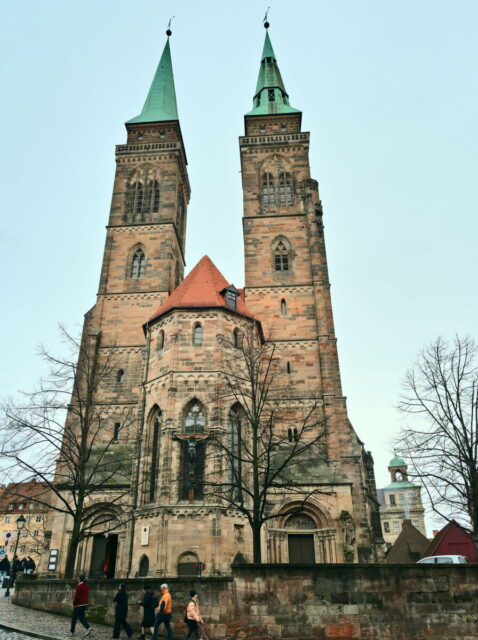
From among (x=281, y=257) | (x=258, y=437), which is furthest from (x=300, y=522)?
(x=281, y=257)

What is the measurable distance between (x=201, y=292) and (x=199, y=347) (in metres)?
3.33

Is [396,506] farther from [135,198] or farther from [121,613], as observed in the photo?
[121,613]

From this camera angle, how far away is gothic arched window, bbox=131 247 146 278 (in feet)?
109

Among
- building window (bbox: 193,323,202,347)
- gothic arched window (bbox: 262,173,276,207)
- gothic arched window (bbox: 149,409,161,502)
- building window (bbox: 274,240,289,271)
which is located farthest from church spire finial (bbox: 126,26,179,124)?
gothic arched window (bbox: 149,409,161,502)

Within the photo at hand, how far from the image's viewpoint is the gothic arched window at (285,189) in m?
35.1

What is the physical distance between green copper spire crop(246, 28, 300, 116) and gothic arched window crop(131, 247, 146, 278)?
534 inches

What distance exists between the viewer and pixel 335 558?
23625 millimetres

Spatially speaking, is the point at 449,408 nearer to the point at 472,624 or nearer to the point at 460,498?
the point at 460,498

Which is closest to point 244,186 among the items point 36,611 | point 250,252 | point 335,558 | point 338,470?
point 250,252

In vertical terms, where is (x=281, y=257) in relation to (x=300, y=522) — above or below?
above

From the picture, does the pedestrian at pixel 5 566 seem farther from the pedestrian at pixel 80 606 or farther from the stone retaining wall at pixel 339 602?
the stone retaining wall at pixel 339 602

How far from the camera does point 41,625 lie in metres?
12.9

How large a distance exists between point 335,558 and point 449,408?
350 inches

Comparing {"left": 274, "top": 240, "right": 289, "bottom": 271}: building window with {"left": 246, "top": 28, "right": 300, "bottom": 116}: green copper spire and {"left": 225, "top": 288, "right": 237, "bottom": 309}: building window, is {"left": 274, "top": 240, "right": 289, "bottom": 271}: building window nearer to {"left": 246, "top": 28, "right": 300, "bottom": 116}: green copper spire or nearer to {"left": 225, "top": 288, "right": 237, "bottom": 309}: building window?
{"left": 225, "top": 288, "right": 237, "bottom": 309}: building window
